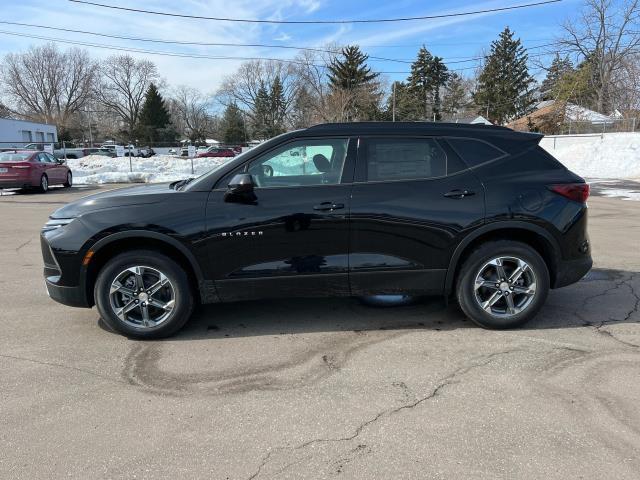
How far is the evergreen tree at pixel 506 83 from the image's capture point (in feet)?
227

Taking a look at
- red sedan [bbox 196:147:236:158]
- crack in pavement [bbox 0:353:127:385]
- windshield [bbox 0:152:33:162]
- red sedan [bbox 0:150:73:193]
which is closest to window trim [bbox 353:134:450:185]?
crack in pavement [bbox 0:353:127:385]

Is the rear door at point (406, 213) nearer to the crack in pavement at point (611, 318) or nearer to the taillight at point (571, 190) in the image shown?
the taillight at point (571, 190)

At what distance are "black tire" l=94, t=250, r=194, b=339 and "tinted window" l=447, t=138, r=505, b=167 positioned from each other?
2625 millimetres

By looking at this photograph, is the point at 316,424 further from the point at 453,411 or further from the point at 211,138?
the point at 211,138

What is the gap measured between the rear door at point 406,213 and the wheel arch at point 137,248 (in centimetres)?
137

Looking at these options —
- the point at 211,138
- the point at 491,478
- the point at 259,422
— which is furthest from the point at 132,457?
the point at 211,138

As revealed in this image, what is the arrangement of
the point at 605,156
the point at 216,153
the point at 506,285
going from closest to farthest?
the point at 506,285 → the point at 605,156 → the point at 216,153

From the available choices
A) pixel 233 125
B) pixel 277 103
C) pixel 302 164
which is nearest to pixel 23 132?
pixel 233 125

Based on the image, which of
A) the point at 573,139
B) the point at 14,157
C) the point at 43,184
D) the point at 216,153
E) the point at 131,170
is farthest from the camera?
the point at 216,153

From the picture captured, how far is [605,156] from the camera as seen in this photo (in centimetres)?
2470

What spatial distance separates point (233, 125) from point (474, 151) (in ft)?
279

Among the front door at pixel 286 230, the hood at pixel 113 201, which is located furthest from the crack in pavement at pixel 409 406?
the hood at pixel 113 201

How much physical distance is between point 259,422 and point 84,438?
1.02m

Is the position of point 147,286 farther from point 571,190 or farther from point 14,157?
point 14,157
